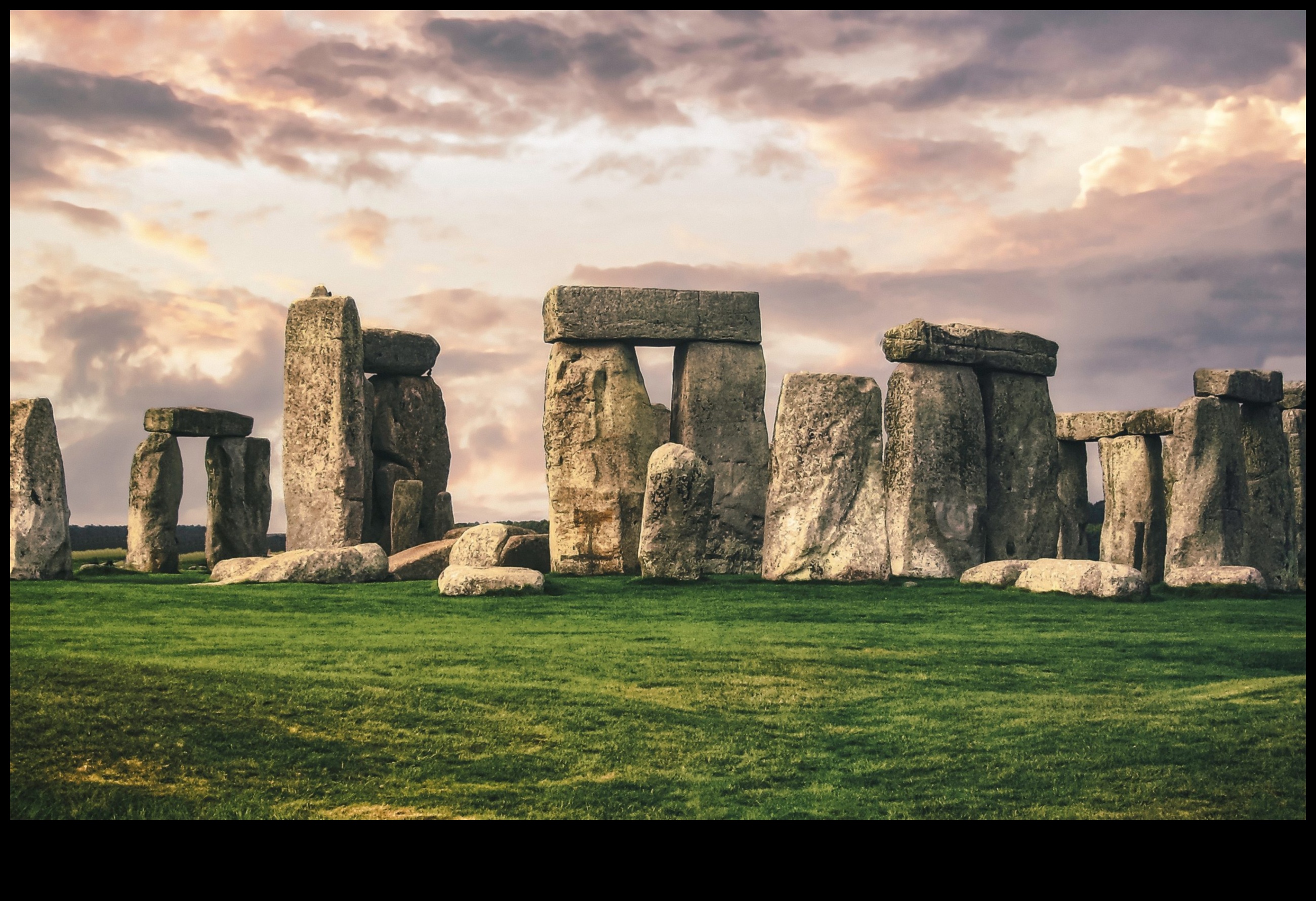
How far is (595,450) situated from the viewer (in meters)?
17.1

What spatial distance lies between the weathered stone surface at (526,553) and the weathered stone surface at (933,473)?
4.37 meters

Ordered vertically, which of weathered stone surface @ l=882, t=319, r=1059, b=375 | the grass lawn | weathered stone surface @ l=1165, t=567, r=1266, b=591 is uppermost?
weathered stone surface @ l=882, t=319, r=1059, b=375

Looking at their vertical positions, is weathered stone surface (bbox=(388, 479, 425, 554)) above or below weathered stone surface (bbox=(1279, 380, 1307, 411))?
below

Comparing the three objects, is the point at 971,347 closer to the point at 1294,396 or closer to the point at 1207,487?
the point at 1207,487

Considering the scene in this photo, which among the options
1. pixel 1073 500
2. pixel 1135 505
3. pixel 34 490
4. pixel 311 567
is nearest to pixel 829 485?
pixel 311 567

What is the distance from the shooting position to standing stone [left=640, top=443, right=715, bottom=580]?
13.8 metres

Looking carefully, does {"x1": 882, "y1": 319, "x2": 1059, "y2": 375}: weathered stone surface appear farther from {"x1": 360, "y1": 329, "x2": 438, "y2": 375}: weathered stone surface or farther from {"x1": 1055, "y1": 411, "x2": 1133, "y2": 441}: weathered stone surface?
{"x1": 360, "y1": 329, "x2": 438, "y2": 375}: weathered stone surface

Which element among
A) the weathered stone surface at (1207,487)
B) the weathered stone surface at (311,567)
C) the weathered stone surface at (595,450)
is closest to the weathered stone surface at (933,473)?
the weathered stone surface at (1207,487)

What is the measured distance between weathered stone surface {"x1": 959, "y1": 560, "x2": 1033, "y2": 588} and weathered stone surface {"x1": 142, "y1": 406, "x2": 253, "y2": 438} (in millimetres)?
10080

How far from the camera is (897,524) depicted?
17281 millimetres

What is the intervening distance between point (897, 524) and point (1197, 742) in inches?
381

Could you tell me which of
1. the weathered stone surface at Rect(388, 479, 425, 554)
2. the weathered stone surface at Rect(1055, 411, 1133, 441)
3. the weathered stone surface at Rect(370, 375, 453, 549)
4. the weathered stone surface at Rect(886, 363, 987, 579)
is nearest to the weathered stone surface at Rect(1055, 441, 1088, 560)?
the weathered stone surface at Rect(1055, 411, 1133, 441)

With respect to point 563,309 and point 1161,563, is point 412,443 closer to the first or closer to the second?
point 563,309

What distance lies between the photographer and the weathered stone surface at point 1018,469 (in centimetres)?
1864
